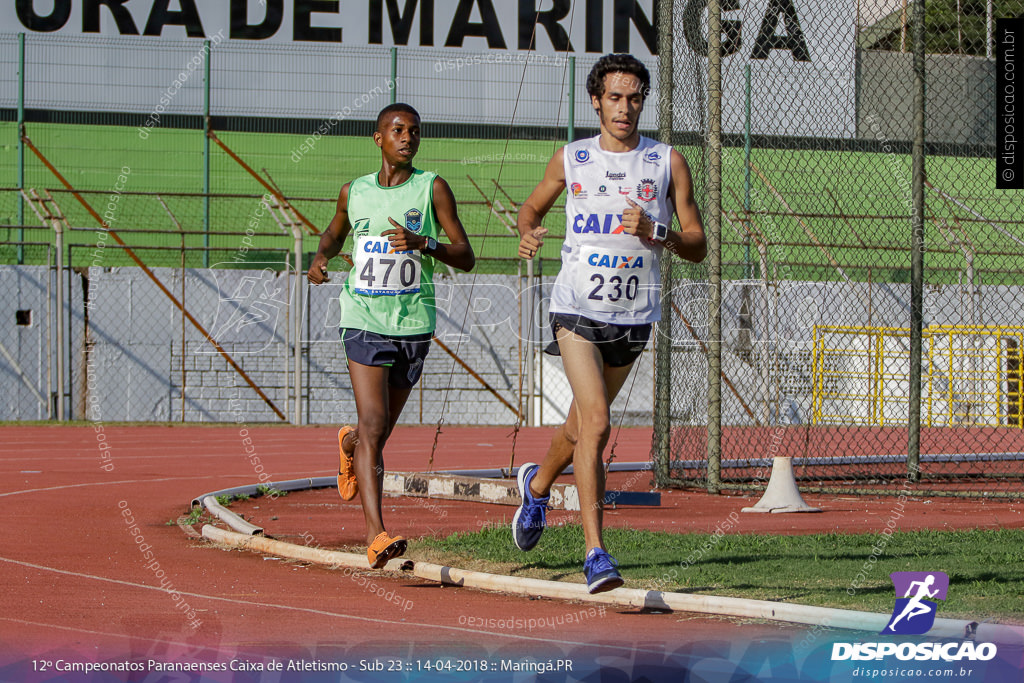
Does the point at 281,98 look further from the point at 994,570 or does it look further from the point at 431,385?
the point at 994,570

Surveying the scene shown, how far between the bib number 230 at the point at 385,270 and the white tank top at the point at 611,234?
41.4 inches

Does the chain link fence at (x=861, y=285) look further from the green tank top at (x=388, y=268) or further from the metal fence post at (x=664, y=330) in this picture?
the green tank top at (x=388, y=268)

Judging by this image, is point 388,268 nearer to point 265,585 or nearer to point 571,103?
point 265,585

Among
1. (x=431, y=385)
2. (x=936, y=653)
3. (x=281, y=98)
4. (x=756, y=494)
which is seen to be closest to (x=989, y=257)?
(x=431, y=385)

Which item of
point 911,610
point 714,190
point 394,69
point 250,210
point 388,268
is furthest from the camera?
point 394,69

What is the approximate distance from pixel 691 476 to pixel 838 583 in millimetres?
5771

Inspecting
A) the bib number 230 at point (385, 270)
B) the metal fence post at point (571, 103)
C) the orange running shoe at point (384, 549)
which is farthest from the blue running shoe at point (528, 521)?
the metal fence post at point (571, 103)

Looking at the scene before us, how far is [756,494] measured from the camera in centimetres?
1105

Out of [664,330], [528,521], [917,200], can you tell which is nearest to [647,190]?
[528,521]

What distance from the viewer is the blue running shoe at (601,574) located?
17.9ft

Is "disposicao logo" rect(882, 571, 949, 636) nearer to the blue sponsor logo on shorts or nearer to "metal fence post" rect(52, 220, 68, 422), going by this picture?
the blue sponsor logo on shorts

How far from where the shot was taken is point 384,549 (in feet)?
20.8

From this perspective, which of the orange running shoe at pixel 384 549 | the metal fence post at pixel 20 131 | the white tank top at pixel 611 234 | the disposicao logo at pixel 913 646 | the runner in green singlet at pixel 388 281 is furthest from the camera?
the metal fence post at pixel 20 131

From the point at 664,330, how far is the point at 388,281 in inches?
191
